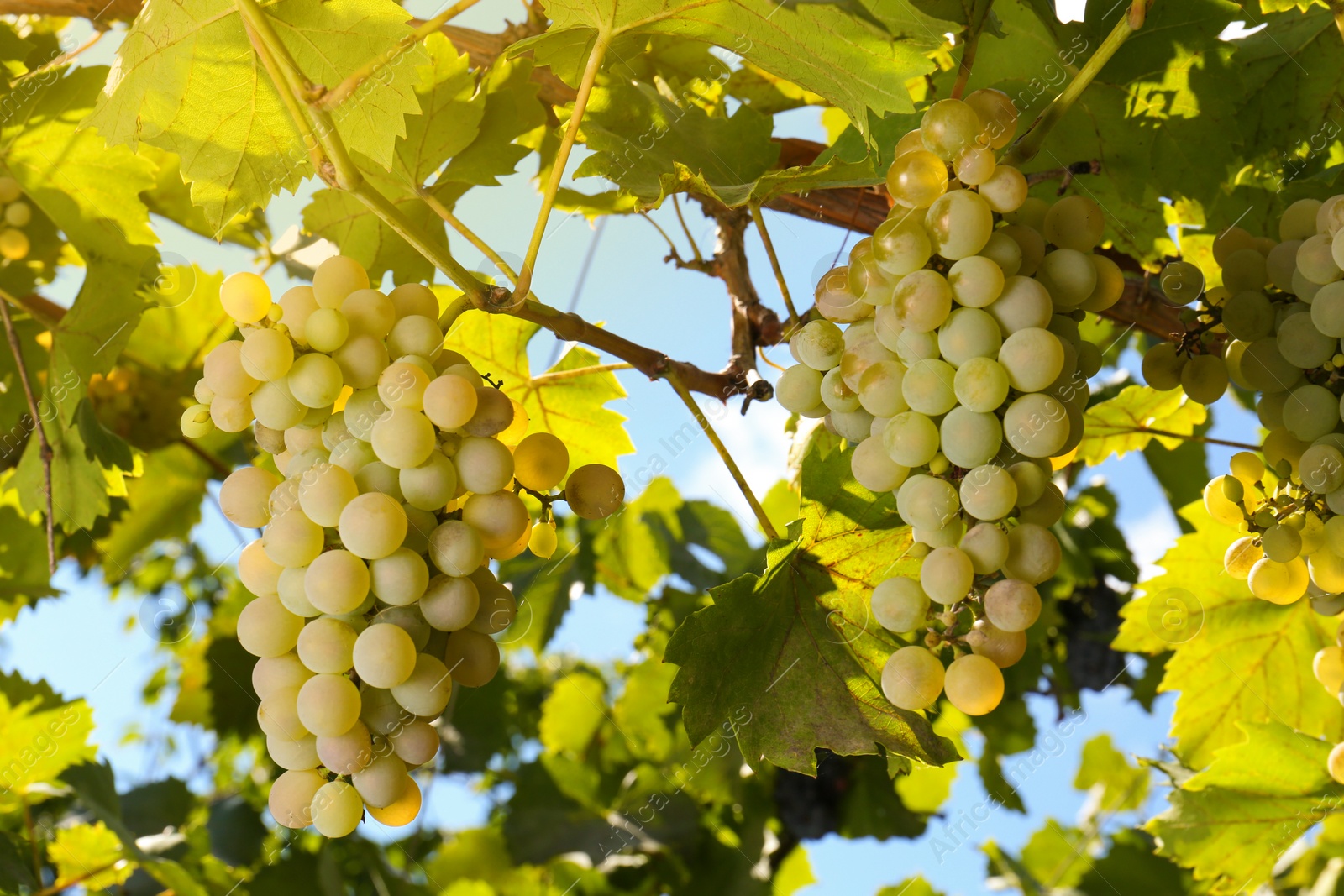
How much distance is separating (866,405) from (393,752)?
13.1 inches

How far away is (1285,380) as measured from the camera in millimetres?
600

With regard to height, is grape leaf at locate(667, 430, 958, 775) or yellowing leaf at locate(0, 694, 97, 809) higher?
yellowing leaf at locate(0, 694, 97, 809)

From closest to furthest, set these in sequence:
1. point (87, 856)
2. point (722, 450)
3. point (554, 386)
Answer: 1. point (722, 450)
2. point (554, 386)
3. point (87, 856)

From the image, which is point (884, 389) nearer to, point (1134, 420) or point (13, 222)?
point (1134, 420)

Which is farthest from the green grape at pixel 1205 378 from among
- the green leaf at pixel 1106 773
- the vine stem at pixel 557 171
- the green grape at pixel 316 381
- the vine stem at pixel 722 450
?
the green leaf at pixel 1106 773

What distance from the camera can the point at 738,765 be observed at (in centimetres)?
146

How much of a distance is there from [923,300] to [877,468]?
0.32 ft

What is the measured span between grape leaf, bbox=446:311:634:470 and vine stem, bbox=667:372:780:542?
18 centimetres

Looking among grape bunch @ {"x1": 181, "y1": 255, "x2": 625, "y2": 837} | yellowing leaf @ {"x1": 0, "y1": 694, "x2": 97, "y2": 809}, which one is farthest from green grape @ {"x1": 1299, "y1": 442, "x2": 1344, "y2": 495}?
yellowing leaf @ {"x1": 0, "y1": 694, "x2": 97, "y2": 809}

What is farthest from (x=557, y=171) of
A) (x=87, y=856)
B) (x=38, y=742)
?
(x=87, y=856)

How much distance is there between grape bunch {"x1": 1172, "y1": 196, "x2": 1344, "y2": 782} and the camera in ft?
1.86

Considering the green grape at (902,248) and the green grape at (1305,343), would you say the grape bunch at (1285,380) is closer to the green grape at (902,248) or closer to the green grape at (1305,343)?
the green grape at (1305,343)

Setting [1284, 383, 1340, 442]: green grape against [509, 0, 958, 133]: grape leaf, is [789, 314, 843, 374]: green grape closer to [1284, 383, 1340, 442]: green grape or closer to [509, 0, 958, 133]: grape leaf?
[509, 0, 958, 133]: grape leaf

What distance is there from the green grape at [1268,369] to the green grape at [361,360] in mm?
560
